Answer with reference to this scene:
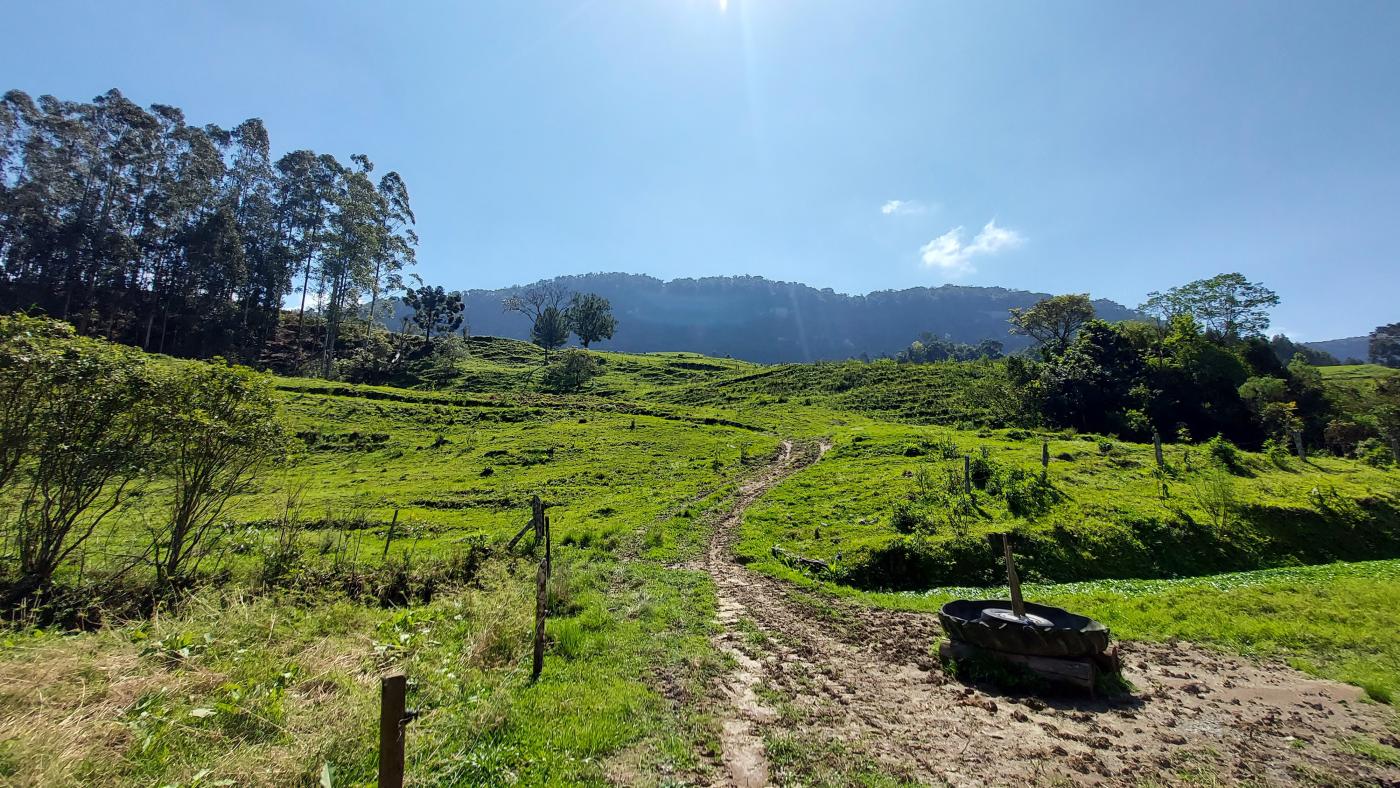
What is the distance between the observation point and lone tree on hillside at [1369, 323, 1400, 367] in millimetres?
133875

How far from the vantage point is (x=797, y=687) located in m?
9.52

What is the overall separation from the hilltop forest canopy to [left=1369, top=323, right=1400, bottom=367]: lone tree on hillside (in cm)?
22596

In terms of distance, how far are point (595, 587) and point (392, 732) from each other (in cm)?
1096

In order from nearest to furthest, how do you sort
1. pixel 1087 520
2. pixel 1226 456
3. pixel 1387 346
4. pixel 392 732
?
pixel 392 732 → pixel 1087 520 → pixel 1226 456 → pixel 1387 346

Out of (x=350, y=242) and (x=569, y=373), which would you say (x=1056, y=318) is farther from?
(x=350, y=242)

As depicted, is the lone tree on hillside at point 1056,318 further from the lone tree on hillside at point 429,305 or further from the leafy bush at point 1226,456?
the lone tree on hillside at point 429,305

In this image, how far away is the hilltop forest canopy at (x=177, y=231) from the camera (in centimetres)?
6438

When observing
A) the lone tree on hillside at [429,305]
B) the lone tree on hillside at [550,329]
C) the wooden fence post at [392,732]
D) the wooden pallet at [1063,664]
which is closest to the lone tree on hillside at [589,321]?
the lone tree on hillside at [550,329]

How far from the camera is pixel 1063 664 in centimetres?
954

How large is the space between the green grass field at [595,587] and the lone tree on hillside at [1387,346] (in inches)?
6548

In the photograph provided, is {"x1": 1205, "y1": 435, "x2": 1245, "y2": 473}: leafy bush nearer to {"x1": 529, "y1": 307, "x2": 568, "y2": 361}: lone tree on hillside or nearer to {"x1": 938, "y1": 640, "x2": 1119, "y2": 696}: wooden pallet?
{"x1": 938, "y1": 640, "x2": 1119, "y2": 696}: wooden pallet

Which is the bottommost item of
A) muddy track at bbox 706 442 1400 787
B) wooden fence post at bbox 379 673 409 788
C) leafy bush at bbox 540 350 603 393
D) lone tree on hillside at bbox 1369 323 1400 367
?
muddy track at bbox 706 442 1400 787

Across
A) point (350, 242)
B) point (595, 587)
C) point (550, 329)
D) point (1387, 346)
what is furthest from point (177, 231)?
point (1387, 346)

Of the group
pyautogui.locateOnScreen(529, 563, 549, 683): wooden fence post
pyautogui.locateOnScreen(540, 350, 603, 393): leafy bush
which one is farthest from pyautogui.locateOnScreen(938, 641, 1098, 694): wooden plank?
pyautogui.locateOnScreen(540, 350, 603, 393): leafy bush
